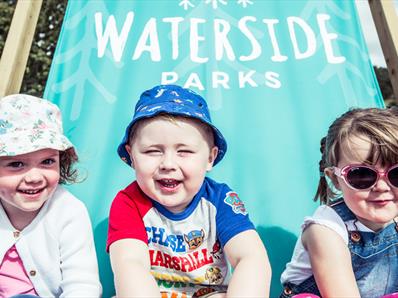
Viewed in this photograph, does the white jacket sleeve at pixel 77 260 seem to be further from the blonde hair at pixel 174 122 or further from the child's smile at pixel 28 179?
the blonde hair at pixel 174 122

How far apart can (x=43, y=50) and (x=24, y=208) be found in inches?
129

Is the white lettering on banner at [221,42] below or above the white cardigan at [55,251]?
above

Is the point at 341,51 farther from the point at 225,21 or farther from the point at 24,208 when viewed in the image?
the point at 24,208

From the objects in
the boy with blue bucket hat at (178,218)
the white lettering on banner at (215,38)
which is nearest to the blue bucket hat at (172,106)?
the boy with blue bucket hat at (178,218)

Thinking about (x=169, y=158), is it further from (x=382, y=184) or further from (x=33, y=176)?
(x=382, y=184)

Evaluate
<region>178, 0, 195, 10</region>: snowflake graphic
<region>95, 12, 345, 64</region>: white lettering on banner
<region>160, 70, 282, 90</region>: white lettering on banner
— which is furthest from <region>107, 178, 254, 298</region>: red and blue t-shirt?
<region>178, 0, 195, 10</region>: snowflake graphic

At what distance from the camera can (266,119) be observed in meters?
1.68

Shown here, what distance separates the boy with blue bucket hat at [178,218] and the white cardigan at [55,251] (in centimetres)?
11

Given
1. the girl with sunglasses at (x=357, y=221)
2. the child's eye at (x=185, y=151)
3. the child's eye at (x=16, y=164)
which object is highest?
the child's eye at (x=16, y=164)

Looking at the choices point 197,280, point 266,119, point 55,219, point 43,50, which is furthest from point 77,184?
point 43,50

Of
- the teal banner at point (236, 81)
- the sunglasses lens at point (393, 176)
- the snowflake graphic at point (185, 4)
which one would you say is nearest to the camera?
the sunglasses lens at point (393, 176)

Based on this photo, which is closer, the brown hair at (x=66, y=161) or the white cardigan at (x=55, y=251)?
the white cardigan at (x=55, y=251)

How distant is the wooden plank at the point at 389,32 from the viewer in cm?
169

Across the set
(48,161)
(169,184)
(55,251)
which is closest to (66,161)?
(48,161)
